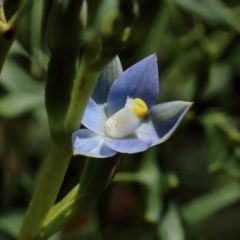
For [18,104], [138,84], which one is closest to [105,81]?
[138,84]

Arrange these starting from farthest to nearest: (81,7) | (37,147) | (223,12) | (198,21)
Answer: (37,147) → (198,21) → (223,12) → (81,7)

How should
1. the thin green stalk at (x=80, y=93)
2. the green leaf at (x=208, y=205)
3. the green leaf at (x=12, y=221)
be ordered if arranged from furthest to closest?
the green leaf at (x=208, y=205) < the green leaf at (x=12, y=221) < the thin green stalk at (x=80, y=93)

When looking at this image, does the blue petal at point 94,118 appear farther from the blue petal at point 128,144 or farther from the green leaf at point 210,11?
the green leaf at point 210,11

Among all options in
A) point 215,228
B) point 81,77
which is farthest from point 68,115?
point 215,228

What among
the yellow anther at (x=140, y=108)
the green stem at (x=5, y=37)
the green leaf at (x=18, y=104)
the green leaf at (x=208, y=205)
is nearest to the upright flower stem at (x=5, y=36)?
the green stem at (x=5, y=37)

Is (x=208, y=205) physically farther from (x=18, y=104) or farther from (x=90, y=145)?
(x=90, y=145)

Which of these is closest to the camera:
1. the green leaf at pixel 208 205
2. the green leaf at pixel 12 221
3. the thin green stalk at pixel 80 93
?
the thin green stalk at pixel 80 93

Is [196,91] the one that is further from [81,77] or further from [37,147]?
[81,77]
